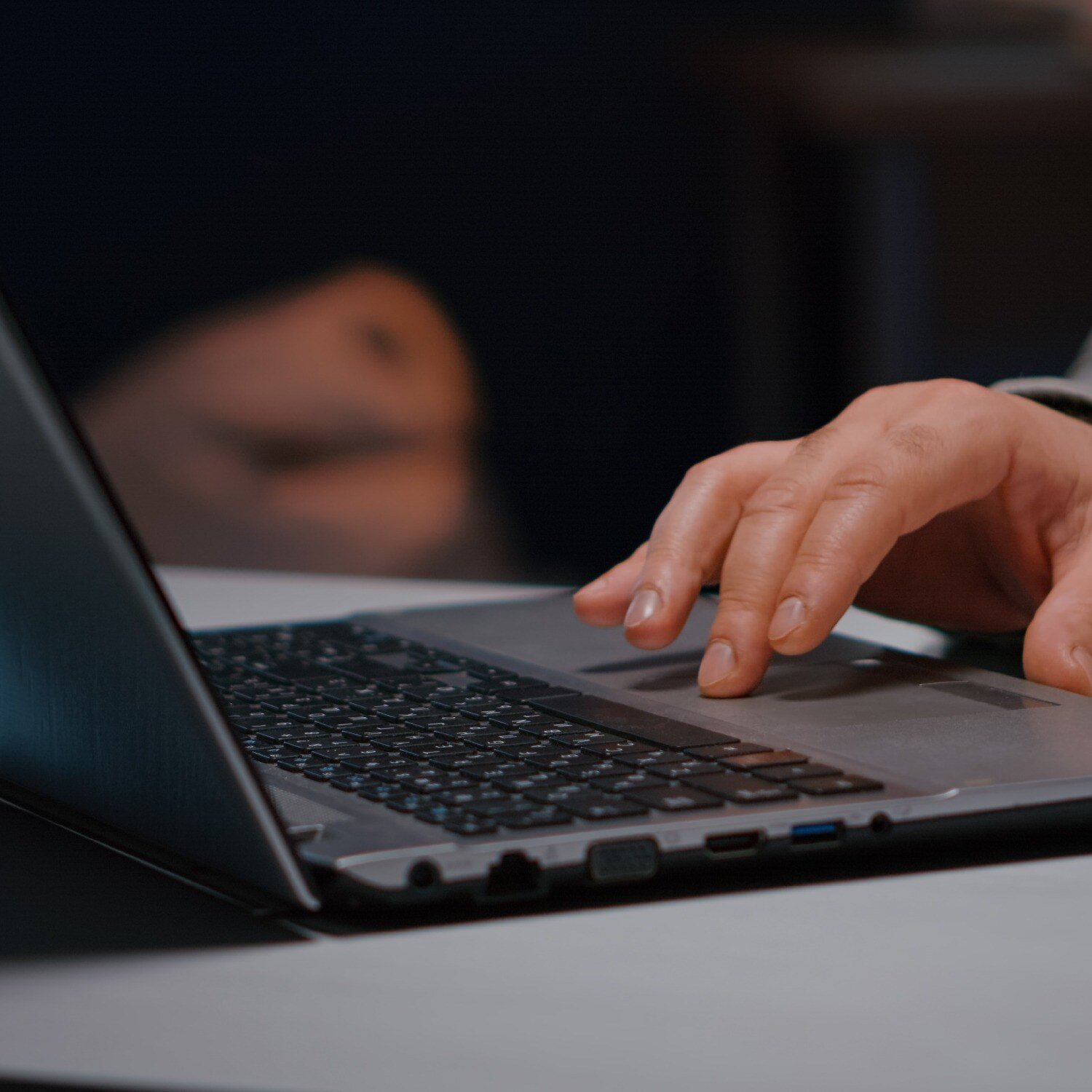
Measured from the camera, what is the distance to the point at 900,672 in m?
0.63

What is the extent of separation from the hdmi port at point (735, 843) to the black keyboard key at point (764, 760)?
42 mm

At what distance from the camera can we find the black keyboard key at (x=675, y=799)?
0.42 meters

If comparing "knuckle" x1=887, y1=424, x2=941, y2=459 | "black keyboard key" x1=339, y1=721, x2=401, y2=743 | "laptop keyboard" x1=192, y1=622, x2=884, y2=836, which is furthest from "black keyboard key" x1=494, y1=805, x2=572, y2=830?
"knuckle" x1=887, y1=424, x2=941, y2=459

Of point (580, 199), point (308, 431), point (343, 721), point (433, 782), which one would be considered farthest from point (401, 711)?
point (580, 199)

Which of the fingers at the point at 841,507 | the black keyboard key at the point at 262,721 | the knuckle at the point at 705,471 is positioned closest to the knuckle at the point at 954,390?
the fingers at the point at 841,507

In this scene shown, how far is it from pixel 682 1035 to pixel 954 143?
2.70 meters

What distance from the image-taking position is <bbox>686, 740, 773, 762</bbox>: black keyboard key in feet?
1.56

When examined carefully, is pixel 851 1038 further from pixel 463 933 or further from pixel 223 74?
pixel 223 74

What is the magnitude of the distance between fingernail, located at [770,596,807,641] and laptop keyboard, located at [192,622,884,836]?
0.08 metres

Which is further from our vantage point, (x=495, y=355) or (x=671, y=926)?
(x=495, y=355)

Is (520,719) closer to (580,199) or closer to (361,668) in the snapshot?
(361,668)

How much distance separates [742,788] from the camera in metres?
0.43

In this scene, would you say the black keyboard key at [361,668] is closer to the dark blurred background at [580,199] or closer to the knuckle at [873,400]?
the knuckle at [873,400]

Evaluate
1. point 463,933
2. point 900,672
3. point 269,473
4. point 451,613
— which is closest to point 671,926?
point 463,933
